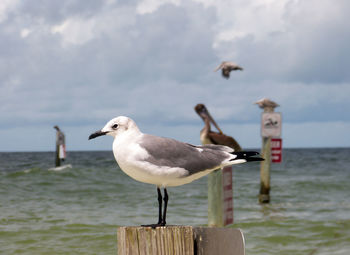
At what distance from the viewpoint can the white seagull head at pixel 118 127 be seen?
10.6 ft

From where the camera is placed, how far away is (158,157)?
10.7 feet

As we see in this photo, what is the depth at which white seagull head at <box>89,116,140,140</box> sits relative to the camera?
3.24 m

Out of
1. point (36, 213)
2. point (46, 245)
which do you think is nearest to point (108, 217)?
point (36, 213)

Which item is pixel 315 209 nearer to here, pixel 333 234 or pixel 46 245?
pixel 333 234

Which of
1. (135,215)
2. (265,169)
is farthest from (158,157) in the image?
(265,169)

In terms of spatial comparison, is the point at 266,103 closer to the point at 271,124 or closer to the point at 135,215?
the point at 271,124

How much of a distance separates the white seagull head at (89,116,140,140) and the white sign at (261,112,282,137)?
902 centimetres

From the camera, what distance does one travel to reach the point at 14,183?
2022cm

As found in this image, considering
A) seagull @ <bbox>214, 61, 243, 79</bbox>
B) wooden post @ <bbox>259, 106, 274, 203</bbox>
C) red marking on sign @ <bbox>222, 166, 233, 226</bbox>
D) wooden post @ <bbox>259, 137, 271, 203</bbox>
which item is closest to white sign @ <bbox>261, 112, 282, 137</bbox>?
wooden post @ <bbox>259, 106, 274, 203</bbox>

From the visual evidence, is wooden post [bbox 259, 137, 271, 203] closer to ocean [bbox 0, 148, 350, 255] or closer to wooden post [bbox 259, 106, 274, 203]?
wooden post [bbox 259, 106, 274, 203]

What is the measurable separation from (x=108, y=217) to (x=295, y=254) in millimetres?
5379

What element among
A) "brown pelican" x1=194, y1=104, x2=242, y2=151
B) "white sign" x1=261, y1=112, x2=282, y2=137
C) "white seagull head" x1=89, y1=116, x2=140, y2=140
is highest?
"white sign" x1=261, y1=112, x2=282, y2=137

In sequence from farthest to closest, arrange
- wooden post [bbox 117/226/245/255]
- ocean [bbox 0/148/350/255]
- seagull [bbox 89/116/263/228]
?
ocean [bbox 0/148/350/255], seagull [bbox 89/116/263/228], wooden post [bbox 117/226/245/255]

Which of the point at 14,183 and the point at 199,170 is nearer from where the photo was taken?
the point at 199,170
